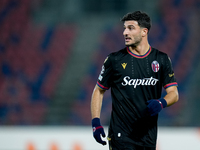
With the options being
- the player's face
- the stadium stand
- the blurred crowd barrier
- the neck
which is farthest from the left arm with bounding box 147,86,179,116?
the stadium stand

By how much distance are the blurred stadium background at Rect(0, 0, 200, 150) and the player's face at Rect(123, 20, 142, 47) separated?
6.32 m

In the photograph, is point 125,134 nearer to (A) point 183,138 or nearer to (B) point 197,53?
(A) point 183,138

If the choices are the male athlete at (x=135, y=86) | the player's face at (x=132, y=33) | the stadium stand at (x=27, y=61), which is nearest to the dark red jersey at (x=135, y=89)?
the male athlete at (x=135, y=86)

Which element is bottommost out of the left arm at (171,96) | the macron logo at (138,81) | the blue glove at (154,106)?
the blue glove at (154,106)

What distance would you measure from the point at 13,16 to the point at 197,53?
18.0ft

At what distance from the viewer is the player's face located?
11.6 feet

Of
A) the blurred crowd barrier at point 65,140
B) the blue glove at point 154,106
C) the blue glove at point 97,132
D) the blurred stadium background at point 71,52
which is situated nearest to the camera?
the blue glove at point 154,106

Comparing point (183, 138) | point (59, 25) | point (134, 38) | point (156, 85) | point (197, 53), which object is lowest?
point (183, 138)

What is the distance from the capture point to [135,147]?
345cm

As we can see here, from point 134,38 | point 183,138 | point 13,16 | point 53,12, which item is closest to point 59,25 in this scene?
point 53,12

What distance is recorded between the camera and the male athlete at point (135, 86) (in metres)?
3.47

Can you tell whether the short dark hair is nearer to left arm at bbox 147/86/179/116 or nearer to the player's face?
the player's face

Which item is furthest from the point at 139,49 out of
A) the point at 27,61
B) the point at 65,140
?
the point at 27,61

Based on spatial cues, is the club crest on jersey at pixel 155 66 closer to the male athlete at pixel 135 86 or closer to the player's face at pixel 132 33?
the male athlete at pixel 135 86
